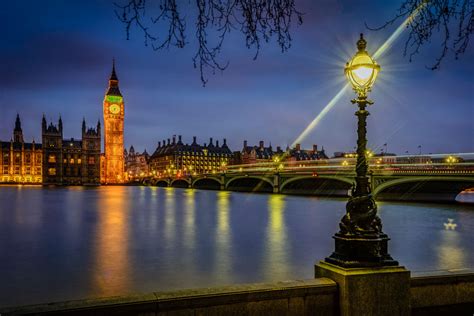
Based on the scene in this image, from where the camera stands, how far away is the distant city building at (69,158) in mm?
129750

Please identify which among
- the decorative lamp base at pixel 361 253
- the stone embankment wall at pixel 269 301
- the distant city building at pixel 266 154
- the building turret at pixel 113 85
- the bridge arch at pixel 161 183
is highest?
the building turret at pixel 113 85

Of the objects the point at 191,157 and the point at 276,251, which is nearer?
the point at 276,251

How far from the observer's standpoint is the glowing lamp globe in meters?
5.77

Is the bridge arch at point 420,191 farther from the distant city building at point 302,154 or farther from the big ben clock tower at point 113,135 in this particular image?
the big ben clock tower at point 113,135

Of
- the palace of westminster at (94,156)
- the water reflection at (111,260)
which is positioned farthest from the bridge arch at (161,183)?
the water reflection at (111,260)

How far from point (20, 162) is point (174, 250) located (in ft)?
411

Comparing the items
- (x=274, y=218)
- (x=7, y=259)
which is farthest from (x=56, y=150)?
(x=7, y=259)

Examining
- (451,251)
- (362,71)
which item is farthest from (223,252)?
(362,71)

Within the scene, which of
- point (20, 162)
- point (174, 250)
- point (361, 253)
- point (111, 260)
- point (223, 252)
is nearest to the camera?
point (361, 253)

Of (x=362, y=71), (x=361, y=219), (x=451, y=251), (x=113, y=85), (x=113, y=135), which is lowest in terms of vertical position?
(x=451, y=251)

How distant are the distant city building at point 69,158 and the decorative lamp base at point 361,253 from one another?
442 feet

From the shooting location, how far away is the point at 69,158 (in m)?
133

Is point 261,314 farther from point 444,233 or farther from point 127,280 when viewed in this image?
point 444,233

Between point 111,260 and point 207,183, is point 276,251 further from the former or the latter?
point 207,183
